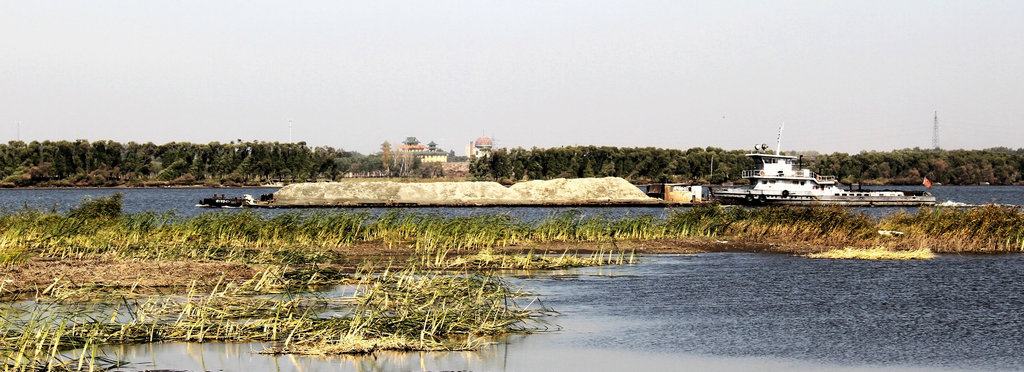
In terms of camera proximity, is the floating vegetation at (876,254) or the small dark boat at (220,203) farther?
the small dark boat at (220,203)

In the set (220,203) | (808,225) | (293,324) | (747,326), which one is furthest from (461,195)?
(293,324)

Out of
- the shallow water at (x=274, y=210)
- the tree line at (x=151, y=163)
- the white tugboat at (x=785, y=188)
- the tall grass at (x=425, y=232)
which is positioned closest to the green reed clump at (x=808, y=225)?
the tall grass at (x=425, y=232)

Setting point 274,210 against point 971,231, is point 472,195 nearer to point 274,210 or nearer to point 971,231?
point 274,210

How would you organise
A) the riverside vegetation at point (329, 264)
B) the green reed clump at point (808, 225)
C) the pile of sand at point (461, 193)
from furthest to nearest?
the pile of sand at point (461, 193) → the green reed clump at point (808, 225) → the riverside vegetation at point (329, 264)

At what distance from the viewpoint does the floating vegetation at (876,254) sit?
30.5 m

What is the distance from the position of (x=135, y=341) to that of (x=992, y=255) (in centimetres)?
2815

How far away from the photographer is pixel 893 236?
35.2 metres

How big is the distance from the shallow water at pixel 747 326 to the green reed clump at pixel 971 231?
5702mm

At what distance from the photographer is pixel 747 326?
714 inches

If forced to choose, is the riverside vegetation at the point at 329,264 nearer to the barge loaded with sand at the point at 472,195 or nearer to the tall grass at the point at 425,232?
the tall grass at the point at 425,232

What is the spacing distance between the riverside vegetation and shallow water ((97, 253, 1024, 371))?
722mm

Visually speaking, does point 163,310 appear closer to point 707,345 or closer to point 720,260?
point 707,345

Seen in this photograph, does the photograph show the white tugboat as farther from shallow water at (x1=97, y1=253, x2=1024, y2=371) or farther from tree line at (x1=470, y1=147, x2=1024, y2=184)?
tree line at (x1=470, y1=147, x2=1024, y2=184)

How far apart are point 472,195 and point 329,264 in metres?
64.5
